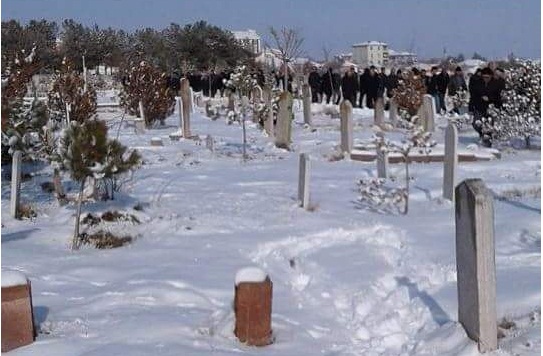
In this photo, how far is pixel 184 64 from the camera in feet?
160

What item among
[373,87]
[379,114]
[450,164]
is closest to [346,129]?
[450,164]

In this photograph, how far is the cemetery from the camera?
5.10 meters

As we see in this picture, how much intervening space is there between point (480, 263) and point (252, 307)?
51.2 inches

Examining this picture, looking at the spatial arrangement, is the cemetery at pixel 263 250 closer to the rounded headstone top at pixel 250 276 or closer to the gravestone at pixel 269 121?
the rounded headstone top at pixel 250 276

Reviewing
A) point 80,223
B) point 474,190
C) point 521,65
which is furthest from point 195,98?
point 474,190

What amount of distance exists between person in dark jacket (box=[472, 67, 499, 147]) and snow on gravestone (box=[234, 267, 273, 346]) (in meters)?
11.7

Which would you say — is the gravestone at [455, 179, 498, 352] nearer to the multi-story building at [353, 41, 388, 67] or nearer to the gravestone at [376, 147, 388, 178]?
the gravestone at [376, 147, 388, 178]

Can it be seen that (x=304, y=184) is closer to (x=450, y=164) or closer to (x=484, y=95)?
(x=450, y=164)

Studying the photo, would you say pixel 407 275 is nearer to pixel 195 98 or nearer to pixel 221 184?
pixel 221 184

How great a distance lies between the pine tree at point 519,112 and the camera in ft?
50.6

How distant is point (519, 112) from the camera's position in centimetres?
1558

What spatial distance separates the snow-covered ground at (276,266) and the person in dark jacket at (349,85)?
13.1 meters

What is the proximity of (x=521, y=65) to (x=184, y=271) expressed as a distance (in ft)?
37.8

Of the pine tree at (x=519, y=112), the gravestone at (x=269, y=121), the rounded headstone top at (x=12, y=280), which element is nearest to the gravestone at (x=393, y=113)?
the gravestone at (x=269, y=121)
